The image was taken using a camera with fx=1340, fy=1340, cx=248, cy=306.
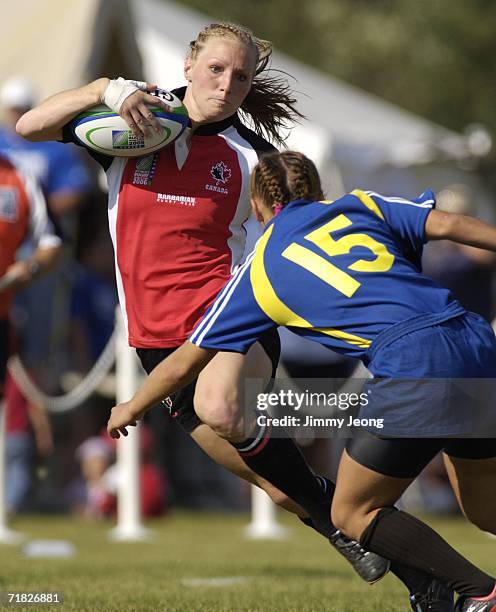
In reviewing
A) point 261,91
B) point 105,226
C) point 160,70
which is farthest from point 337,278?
point 160,70

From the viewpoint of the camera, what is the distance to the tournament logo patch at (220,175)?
17.5 ft

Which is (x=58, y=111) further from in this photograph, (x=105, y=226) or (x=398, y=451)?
(x=105, y=226)

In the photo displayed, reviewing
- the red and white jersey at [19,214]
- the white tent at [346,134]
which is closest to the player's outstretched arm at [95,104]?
the red and white jersey at [19,214]

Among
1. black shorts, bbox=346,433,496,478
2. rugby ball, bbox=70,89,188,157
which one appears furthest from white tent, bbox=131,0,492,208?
black shorts, bbox=346,433,496,478

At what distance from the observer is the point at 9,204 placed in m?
8.45

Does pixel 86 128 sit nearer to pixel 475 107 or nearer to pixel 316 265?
pixel 316 265

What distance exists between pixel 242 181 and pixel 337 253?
124 centimetres

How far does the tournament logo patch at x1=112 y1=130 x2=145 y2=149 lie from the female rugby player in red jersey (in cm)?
15

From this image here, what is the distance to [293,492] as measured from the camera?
5.13 m

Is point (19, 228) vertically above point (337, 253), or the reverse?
point (337, 253)

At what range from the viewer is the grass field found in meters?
5.46

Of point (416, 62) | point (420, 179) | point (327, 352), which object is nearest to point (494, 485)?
point (327, 352)

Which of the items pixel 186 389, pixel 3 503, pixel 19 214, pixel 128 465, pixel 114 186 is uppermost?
A: pixel 114 186

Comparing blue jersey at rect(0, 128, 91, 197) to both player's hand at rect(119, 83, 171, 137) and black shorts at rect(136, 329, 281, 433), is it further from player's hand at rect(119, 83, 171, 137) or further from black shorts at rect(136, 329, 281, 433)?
player's hand at rect(119, 83, 171, 137)
